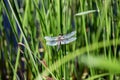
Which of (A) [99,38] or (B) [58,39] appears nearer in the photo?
(B) [58,39]

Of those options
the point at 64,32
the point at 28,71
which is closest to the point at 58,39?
the point at 64,32

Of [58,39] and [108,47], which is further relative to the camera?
[108,47]

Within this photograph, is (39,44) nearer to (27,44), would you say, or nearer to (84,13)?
(27,44)

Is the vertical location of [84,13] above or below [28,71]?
above

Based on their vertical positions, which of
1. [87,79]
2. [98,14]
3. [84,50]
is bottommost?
[87,79]

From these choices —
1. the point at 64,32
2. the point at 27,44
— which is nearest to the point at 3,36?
→ the point at 27,44

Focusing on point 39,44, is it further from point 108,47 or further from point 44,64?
point 108,47
